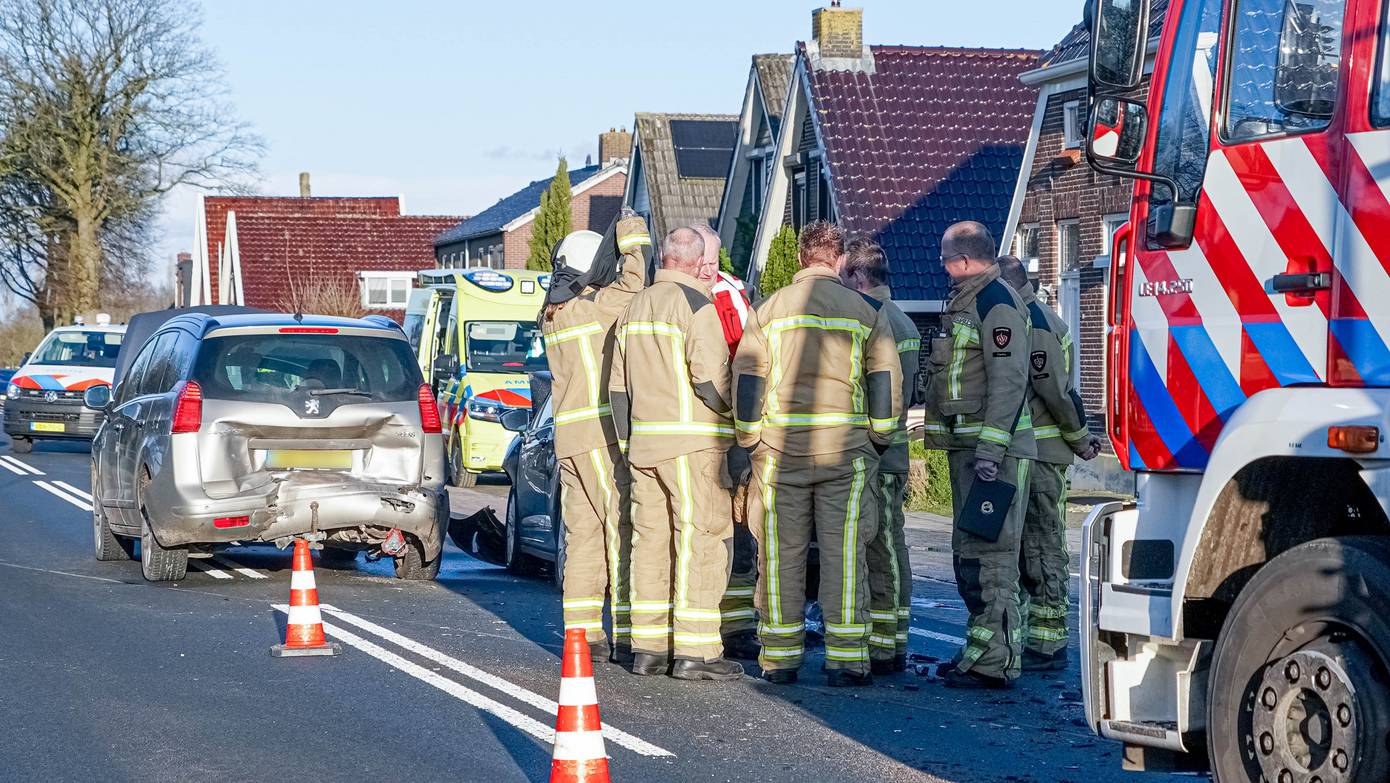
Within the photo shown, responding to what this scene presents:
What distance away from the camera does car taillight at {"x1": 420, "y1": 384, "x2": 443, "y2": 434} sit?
12.1 m

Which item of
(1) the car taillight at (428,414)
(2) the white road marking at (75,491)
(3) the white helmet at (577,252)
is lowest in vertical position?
(2) the white road marking at (75,491)

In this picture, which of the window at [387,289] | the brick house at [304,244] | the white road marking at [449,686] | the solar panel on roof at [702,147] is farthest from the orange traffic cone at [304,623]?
the brick house at [304,244]

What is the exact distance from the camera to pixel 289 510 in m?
11.5

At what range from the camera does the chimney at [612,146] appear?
63.2 m

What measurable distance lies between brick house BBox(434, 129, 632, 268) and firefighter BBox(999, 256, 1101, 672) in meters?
45.3

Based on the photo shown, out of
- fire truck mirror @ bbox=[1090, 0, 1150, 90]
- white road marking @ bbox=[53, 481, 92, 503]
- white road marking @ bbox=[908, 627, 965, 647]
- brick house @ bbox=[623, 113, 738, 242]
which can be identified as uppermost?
brick house @ bbox=[623, 113, 738, 242]

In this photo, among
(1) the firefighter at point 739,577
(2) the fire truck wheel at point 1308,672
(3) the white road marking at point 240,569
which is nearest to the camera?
(2) the fire truck wheel at point 1308,672

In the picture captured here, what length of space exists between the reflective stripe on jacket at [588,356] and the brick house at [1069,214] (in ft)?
44.6

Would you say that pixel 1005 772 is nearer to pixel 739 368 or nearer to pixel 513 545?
pixel 739 368

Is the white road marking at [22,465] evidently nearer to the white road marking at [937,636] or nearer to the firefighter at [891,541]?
the white road marking at [937,636]

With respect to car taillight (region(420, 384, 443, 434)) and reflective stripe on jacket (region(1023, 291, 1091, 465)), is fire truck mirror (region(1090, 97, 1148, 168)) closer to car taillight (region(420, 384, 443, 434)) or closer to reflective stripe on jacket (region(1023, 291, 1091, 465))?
reflective stripe on jacket (region(1023, 291, 1091, 465))

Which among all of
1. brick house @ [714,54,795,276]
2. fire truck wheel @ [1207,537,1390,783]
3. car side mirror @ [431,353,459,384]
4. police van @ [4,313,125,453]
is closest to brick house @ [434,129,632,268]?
brick house @ [714,54,795,276]

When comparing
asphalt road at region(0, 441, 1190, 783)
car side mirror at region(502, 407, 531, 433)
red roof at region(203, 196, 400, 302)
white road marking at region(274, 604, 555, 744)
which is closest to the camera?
asphalt road at region(0, 441, 1190, 783)

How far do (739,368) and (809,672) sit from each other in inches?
62.8
